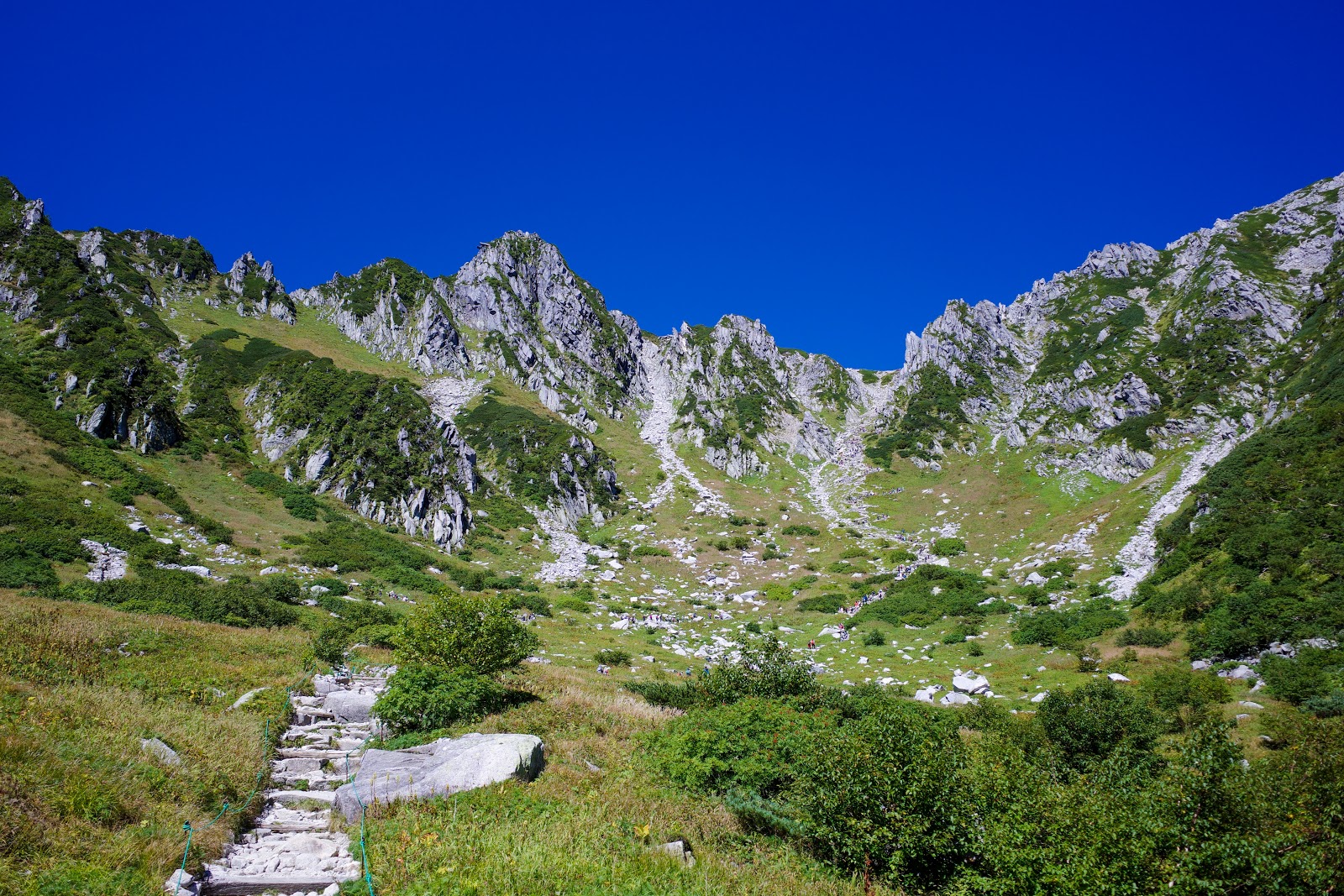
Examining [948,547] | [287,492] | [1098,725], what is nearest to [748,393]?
[948,547]

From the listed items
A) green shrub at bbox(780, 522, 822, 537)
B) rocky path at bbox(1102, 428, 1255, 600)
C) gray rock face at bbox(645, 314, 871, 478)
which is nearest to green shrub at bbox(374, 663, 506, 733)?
rocky path at bbox(1102, 428, 1255, 600)

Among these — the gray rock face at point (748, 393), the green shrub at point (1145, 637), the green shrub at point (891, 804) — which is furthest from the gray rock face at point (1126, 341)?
the green shrub at point (891, 804)

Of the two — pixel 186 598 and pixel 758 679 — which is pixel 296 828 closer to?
pixel 758 679

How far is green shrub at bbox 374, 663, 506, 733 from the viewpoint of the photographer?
14281 mm

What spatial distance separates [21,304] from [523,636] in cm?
6400

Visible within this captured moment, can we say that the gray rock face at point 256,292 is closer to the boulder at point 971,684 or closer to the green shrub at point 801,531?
the green shrub at point 801,531

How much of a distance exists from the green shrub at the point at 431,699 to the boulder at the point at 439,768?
1887 millimetres

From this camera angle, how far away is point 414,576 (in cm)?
3944

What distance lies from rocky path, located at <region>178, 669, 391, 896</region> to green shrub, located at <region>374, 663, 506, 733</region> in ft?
3.21

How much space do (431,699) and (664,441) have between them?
8301cm

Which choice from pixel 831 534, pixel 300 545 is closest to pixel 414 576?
pixel 300 545

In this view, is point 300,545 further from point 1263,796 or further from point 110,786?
point 1263,796

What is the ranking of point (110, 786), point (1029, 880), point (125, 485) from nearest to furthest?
point (110, 786) < point (1029, 880) < point (125, 485)

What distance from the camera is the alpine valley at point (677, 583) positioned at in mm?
9203
